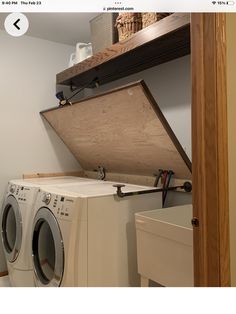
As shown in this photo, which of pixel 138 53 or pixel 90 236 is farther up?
pixel 138 53

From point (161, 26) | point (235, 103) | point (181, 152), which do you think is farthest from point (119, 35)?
point (235, 103)

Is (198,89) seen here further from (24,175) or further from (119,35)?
(24,175)

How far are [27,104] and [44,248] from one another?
1573 millimetres

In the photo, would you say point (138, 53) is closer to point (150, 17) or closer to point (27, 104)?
point (150, 17)

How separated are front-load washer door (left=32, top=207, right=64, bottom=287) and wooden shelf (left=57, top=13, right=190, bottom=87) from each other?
4.06ft

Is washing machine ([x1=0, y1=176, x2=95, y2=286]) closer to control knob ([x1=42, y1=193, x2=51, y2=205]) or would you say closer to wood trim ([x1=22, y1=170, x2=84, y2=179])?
control knob ([x1=42, y1=193, x2=51, y2=205])

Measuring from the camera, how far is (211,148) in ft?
3.53

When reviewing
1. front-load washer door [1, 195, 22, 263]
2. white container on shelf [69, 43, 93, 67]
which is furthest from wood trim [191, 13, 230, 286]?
front-load washer door [1, 195, 22, 263]

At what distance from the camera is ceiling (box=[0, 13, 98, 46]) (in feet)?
8.24

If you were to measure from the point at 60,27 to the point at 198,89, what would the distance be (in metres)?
2.14

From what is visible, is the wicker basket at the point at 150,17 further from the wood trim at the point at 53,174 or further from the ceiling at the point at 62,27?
the wood trim at the point at 53,174

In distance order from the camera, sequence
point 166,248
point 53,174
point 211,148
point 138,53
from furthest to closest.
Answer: point 53,174 < point 138,53 < point 166,248 < point 211,148

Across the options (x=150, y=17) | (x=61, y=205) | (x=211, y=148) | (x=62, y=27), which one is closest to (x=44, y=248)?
(x=61, y=205)
